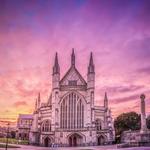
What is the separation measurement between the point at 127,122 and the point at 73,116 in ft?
48.3

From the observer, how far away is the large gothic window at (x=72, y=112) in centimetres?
5775

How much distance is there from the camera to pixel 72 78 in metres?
60.7

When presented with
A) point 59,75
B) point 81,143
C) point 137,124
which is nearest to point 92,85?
point 59,75

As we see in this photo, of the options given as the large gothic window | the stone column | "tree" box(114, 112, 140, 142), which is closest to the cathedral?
the large gothic window

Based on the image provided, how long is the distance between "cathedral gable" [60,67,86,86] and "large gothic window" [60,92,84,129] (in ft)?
8.69

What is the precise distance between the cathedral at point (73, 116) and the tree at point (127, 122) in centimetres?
689

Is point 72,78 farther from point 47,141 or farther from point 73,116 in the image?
point 47,141

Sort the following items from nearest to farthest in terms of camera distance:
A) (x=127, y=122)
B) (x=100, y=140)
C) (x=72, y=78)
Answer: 1. (x=100, y=140)
2. (x=72, y=78)
3. (x=127, y=122)

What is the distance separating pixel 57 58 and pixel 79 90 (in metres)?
7.87

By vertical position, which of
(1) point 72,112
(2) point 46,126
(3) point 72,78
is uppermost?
(3) point 72,78

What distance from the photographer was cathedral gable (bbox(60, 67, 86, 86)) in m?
59.9

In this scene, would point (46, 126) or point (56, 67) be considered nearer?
point (46, 126)

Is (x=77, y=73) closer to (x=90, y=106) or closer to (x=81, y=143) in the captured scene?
(x=90, y=106)

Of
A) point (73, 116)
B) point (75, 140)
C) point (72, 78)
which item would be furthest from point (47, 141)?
point (72, 78)
